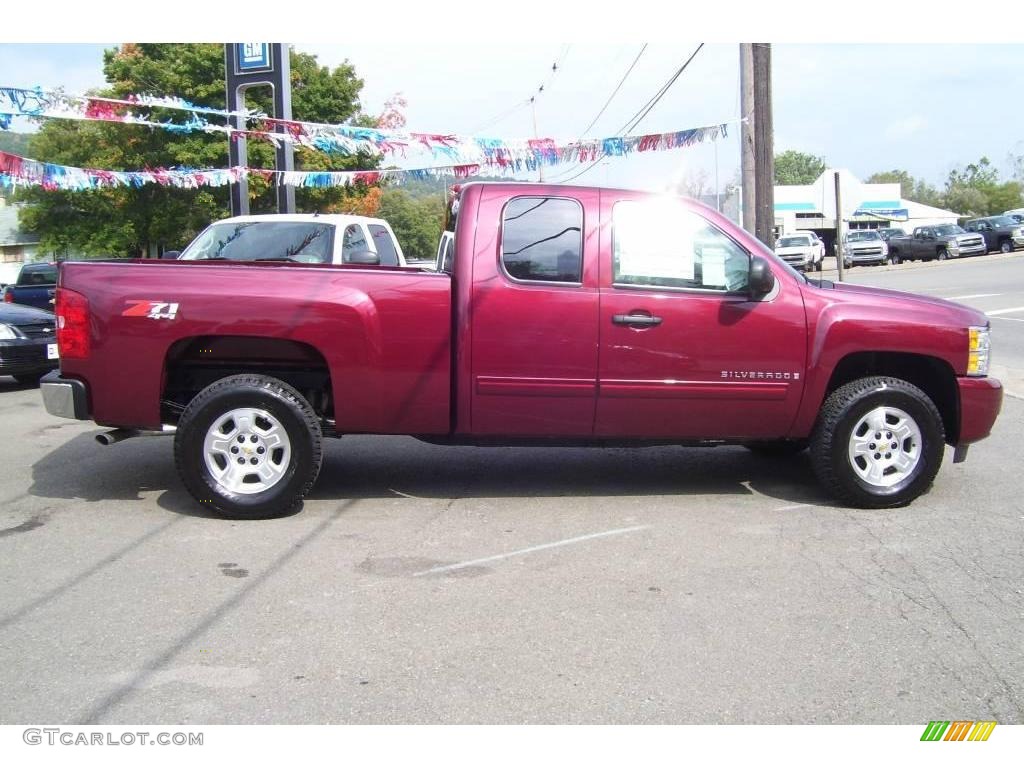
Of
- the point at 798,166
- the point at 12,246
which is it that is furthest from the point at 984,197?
the point at 12,246

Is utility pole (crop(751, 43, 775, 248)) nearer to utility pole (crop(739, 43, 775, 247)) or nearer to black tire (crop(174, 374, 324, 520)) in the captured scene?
utility pole (crop(739, 43, 775, 247))

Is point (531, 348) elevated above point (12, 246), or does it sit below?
below

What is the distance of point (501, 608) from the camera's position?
4309 mm

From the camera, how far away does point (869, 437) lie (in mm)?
5863

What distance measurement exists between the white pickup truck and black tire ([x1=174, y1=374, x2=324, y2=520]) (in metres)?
3.07

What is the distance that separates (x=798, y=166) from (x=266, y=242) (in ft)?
379

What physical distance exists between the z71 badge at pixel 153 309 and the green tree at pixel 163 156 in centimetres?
1966

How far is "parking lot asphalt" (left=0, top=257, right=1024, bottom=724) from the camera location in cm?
346

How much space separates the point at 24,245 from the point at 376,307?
175 feet

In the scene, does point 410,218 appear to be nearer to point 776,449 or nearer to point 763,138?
point 763,138

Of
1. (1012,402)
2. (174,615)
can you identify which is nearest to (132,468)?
(174,615)

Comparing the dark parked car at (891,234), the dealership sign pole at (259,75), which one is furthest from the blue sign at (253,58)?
the dark parked car at (891,234)

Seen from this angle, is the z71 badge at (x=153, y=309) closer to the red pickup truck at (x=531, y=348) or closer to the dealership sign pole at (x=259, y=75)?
the red pickup truck at (x=531, y=348)
